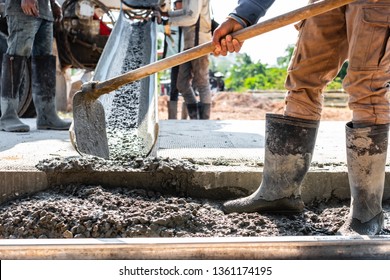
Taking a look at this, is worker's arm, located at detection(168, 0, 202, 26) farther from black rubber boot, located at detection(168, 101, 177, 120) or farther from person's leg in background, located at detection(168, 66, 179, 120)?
black rubber boot, located at detection(168, 101, 177, 120)

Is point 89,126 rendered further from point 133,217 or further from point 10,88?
point 10,88

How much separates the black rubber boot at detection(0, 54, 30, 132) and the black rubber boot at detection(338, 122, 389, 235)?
2.75 metres

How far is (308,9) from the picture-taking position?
209 cm

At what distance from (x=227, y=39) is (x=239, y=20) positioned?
0.10m

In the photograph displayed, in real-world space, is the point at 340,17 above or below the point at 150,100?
above

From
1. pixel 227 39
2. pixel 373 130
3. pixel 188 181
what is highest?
pixel 227 39

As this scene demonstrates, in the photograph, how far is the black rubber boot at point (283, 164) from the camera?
7.59 feet

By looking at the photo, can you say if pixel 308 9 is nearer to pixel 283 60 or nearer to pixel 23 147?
pixel 23 147

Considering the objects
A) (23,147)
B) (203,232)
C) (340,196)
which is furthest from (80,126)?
(340,196)

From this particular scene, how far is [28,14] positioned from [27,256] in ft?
9.33

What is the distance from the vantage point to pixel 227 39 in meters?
2.22

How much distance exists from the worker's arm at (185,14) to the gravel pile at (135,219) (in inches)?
154

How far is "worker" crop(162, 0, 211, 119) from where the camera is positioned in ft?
19.9

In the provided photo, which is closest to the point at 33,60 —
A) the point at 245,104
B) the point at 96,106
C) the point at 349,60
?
the point at 96,106
